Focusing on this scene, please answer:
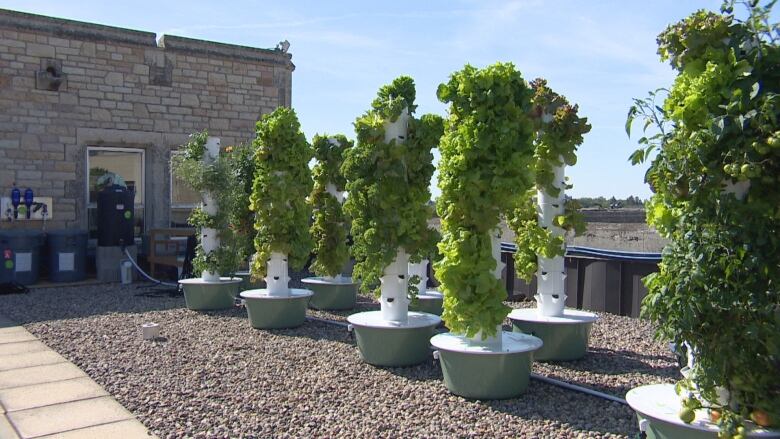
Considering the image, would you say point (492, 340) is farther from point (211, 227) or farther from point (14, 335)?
point (14, 335)

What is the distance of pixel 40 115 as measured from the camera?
10648mm

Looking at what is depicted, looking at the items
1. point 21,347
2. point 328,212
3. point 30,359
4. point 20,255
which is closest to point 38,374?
point 30,359

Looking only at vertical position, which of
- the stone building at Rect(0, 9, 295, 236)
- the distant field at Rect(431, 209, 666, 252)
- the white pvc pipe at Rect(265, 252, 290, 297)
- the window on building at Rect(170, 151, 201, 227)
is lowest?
the white pvc pipe at Rect(265, 252, 290, 297)

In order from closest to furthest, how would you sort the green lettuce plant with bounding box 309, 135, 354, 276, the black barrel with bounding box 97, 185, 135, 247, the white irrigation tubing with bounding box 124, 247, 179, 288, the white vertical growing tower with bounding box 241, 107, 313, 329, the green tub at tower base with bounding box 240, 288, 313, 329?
the green tub at tower base with bounding box 240, 288, 313, 329, the white vertical growing tower with bounding box 241, 107, 313, 329, the green lettuce plant with bounding box 309, 135, 354, 276, the white irrigation tubing with bounding box 124, 247, 179, 288, the black barrel with bounding box 97, 185, 135, 247

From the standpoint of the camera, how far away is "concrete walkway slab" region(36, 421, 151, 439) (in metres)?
3.65

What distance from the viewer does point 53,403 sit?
4258 millimetres

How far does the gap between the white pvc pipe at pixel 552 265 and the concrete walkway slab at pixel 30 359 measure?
13.3 ft

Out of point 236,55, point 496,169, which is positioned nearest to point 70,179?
point 236,55

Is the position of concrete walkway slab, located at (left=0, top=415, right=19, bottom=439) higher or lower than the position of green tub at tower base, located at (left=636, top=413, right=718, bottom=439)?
lower

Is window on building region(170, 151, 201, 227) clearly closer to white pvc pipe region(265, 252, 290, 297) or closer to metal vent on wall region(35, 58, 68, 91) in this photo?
metal vent on wall region(35, 58, 68, 91)

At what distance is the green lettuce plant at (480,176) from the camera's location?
4.29 meters

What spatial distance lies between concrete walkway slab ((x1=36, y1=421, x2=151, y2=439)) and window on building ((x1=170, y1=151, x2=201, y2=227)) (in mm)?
8495

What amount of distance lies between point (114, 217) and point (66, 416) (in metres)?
7.00

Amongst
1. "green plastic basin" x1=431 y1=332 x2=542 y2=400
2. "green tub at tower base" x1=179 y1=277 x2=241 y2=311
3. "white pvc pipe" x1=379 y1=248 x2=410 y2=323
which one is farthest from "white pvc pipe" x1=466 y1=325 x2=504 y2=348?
"green tub at tower base" x1=179 y1=277 x2=241 y2=311
